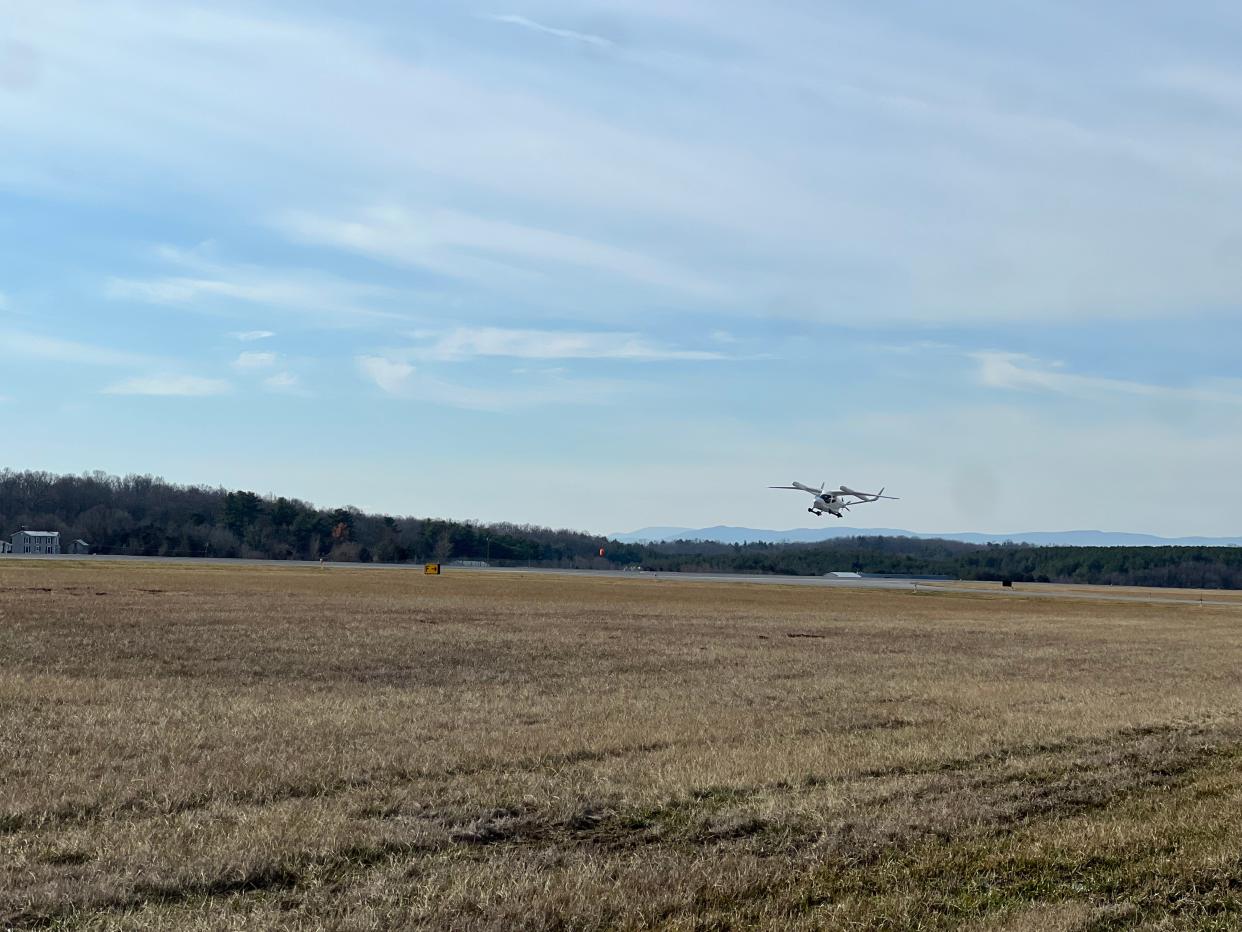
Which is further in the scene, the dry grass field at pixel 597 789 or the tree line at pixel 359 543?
the tree line at pixel 359 543

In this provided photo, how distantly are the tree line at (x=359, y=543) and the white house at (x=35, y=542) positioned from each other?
4626 mm

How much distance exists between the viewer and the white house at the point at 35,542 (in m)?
153

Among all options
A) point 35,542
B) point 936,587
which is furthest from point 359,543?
point 936,587

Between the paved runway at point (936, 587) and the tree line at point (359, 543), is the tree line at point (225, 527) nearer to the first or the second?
the tree line at point (359, 543)

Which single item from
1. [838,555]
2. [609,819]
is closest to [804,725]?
[609,819]

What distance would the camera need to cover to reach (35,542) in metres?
154

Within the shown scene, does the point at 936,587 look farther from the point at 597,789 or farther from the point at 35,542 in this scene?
the point at 35,542

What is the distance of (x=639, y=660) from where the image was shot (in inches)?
996

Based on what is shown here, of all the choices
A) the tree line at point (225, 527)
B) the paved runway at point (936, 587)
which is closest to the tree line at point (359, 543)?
the tree line at point (225, 527)

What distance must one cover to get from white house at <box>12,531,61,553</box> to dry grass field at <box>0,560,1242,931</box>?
143 metres

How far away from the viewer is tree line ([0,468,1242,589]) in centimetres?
15550

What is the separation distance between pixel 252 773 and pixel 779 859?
570 centimetres

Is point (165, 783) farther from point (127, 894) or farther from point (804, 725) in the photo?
point (804, 725)

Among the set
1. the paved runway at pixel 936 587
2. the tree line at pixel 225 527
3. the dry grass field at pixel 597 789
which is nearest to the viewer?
the dry grass field at pixel 597 789
